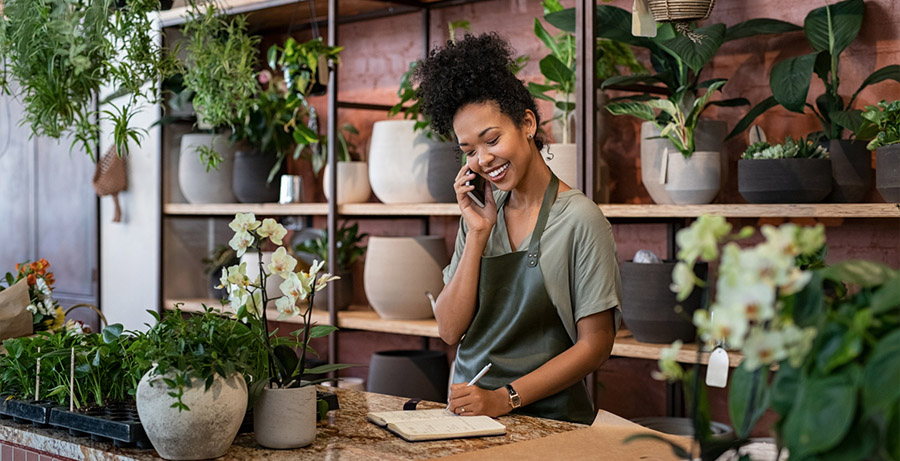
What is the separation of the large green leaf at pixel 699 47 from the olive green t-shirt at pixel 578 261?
2.78 ft

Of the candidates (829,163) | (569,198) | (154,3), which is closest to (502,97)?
(569,198)

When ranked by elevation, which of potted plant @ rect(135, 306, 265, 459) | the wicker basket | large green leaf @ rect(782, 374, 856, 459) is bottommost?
potted plant @ rect(135, 306, 265, 459)

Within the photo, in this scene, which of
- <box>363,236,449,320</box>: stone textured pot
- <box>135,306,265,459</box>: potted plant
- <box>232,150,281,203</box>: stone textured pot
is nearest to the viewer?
<box>135,306,265,459</box>: potted plant

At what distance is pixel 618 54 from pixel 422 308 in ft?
3.94

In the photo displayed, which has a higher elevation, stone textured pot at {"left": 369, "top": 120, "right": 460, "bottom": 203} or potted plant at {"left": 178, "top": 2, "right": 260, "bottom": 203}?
potted plant at {"left": 178, "top": 2, "right": 260, "bottom": 203}

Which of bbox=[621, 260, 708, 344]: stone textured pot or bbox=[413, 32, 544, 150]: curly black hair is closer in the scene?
bbox=[413, 32, 544, 150]: curly black hair

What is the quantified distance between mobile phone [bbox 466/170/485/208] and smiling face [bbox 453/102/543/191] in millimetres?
134

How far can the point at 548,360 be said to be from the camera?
2223 mm

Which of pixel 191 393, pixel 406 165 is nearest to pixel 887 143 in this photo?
pixel 406 165

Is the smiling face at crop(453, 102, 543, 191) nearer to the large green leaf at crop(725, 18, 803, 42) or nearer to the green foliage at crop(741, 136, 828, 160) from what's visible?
the green foliage at crop(741, 136, 828, 160)

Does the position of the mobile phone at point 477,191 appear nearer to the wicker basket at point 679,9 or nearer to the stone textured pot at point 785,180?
the wicker basket at point 679,9

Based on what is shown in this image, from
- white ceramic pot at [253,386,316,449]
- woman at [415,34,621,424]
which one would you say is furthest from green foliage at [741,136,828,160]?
white ceramic pot at [253,386,316,449]

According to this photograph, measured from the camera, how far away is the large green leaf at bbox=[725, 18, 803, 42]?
117 inches

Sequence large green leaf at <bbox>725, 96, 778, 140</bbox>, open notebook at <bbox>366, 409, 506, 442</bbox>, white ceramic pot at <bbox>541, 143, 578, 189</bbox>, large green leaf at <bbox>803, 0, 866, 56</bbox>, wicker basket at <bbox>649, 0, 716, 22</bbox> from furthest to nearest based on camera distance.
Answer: white ceramic pot at <bbox>541, 143, 578, 189</bbox>, large green leaf at <bbox>725, 96, 778, 140</bbox>, large green leaf at <bbox>803, 0, 866, 56</bbox>, wicker basket at <bbox>649, 0, 716, 22</bbox>, open notebook at <bbox>366, 409, 506, 442</bbox>
